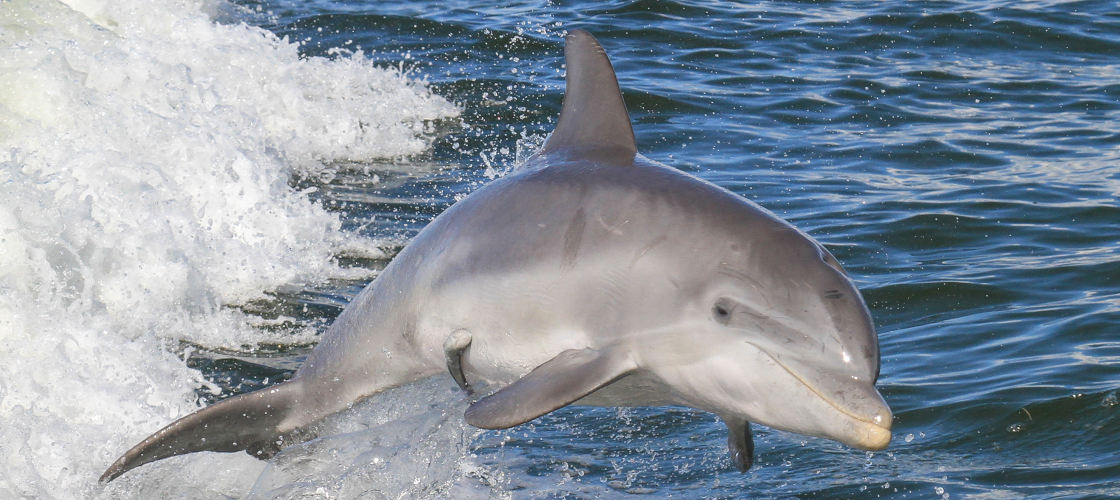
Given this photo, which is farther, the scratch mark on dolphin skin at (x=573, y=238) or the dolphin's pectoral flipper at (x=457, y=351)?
the dolphin's pectoral flipper at (x=457, y=351)

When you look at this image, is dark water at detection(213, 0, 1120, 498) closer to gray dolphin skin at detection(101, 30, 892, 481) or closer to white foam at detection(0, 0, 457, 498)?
white foam at detection(0, 0, 457, 498)

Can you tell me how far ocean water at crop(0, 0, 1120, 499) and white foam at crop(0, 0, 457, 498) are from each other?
3 centimetres

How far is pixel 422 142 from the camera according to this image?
46.7ft

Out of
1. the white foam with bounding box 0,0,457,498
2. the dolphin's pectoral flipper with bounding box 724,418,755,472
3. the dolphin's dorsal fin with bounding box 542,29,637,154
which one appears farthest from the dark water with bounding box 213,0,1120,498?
the dolphin's dorsal fin with bounding box 542,29,637,154

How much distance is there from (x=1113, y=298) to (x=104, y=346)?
6759mm

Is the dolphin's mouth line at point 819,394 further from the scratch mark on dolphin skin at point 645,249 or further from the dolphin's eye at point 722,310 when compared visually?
the scratch mark on dolphin skin at point 645,249

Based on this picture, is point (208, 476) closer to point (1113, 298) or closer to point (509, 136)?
point (1113, 298)

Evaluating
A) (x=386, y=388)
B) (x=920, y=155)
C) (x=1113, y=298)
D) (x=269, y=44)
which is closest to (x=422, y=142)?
(x=269, y=44)

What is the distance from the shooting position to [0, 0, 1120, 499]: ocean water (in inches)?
265

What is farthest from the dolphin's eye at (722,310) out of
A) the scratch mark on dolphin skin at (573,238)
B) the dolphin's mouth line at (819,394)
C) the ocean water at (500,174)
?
the ocean water at (500,174)

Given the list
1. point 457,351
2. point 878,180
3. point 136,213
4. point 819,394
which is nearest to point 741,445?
point 819,394

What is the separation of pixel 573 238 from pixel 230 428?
1973 mm

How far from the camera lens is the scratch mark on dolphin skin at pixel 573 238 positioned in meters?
4.45

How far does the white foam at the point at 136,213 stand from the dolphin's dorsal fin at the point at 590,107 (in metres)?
2.73
